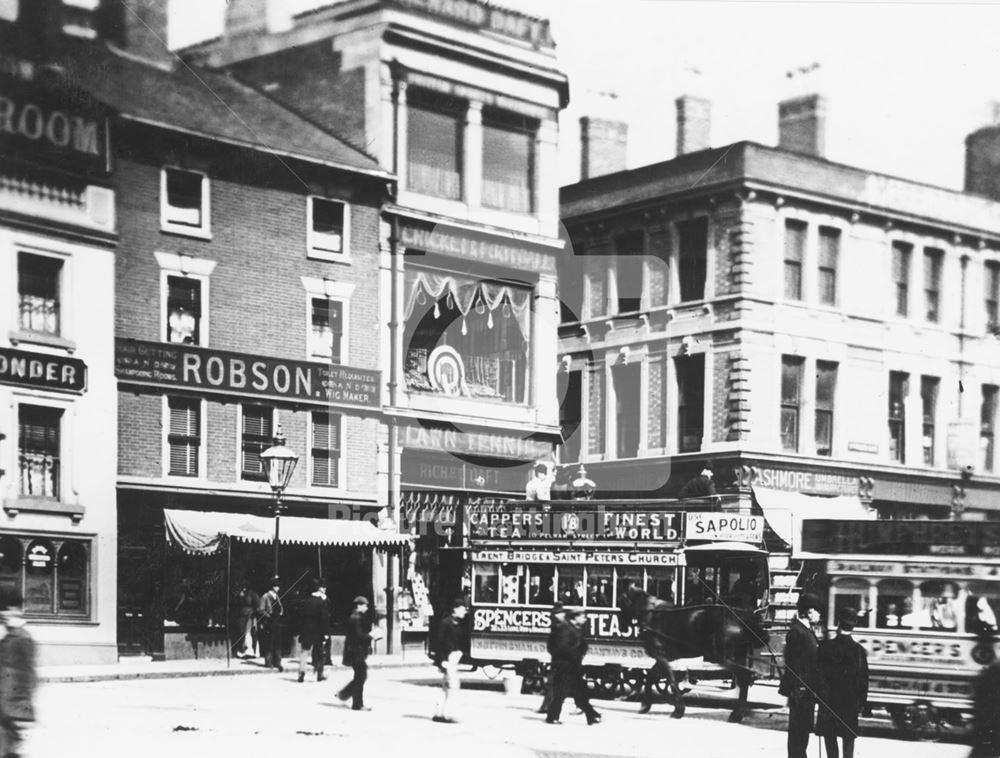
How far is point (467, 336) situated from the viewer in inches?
754

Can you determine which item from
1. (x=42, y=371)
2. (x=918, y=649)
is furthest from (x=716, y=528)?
(x=42, y=371)

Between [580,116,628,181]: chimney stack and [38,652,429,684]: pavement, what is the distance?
43.6ft

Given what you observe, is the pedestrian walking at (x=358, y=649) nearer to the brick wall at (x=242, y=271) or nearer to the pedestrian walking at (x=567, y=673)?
the brick wall at (x=242, y=271)

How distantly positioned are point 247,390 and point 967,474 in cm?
1999

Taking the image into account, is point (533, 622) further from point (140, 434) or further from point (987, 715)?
point (987, 715)

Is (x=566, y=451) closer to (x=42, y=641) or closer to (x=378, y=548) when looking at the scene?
(x=378, y=548)

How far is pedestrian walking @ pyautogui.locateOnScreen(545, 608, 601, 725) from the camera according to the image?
56.1 ft

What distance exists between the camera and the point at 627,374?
3166cm

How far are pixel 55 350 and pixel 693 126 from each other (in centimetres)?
1836

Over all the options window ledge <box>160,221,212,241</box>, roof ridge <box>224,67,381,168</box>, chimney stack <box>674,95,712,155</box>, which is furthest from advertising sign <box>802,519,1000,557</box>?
chimney stack <box>674,95,712,155</box>

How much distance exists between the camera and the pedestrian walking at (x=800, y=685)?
1356 centimetres

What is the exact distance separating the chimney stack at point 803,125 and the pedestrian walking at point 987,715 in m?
21.2

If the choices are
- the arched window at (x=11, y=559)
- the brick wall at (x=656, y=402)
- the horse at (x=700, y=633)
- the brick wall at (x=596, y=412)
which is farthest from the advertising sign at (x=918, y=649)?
the brick wall at (x=656, y=402)

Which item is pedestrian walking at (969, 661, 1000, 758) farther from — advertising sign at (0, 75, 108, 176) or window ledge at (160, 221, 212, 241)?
advertising sign at (0, 75, 108, 176)
